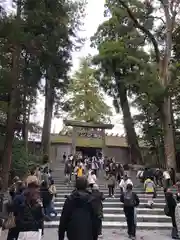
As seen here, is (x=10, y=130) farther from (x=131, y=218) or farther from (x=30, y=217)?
(x=30, y=217)

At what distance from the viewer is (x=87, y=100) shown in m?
37.3

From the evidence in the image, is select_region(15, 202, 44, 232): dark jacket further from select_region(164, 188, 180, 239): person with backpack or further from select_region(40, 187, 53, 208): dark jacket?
select_region(40, 187, 53, 208): dark jacket

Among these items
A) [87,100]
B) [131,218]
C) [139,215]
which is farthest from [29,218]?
[87,100]

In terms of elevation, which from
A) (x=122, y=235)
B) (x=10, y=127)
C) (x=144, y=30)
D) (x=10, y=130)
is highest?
(x=144, y=30)

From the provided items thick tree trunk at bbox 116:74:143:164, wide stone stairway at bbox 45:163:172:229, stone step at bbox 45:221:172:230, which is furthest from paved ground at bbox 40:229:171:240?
thick tree trunk at bbox 116:74:143:164

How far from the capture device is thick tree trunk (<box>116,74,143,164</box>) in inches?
1087

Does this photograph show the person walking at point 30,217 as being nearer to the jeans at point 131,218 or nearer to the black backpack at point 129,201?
the black backpack at point 129,201

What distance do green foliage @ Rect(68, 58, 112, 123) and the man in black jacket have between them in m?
32.5

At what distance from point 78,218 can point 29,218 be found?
1.16 m

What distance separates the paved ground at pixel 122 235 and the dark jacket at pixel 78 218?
5253 millimetres

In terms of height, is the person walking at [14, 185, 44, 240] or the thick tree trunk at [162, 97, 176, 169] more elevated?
the thick tree trunk at [162, 97, 176, 169]

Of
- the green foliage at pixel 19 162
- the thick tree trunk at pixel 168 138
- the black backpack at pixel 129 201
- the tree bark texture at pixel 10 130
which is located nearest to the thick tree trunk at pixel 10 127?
the tree bark texture at pixel 10 130

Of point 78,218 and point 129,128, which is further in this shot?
point 129,128

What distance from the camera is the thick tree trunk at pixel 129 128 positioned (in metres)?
27.6
